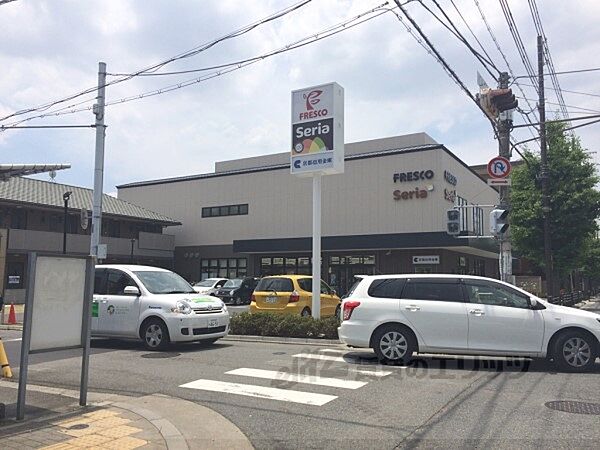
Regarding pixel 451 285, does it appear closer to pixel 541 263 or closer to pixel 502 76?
pixel 502 76

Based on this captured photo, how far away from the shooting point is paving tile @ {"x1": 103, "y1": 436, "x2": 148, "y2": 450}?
17.1 feet

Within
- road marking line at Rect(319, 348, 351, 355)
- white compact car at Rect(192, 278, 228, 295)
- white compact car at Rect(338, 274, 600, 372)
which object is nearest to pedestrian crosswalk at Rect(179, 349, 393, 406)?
white compact car at Rect(338, 274, 600, 372)

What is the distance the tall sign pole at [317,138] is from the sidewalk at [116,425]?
314 inches

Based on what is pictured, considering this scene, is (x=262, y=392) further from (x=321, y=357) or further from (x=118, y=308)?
(x=118, y=308)

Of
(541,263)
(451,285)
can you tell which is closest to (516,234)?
(541,263)

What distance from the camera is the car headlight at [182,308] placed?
11469 millimetres

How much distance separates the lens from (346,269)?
3588 centimetres

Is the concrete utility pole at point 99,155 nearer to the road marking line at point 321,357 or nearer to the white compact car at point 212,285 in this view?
the road marking line at point 321,357

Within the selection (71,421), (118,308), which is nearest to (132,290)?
(118,308)

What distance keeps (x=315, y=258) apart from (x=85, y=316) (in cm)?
850

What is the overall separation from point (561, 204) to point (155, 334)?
21270mm

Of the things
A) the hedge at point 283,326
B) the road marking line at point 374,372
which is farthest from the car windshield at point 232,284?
the road marking line at point 374,372

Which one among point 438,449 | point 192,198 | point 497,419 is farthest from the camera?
point 192,198

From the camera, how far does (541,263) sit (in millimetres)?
30078
